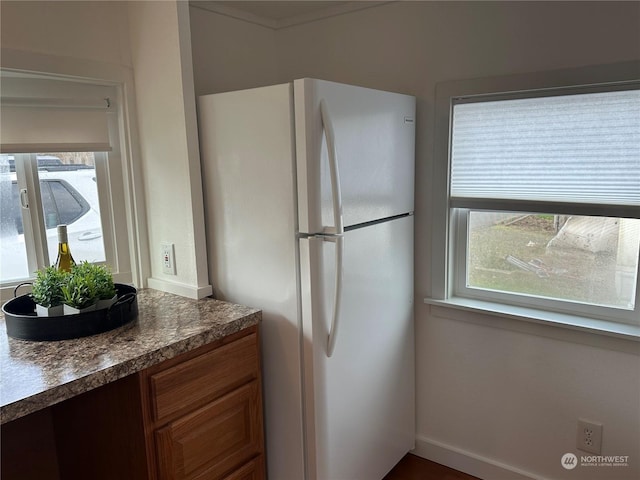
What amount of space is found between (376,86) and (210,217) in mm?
1006

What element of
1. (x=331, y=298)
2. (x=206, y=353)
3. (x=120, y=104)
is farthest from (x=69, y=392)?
(x=120, y=104)

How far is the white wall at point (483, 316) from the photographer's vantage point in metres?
1.83

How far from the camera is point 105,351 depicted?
1422 mm

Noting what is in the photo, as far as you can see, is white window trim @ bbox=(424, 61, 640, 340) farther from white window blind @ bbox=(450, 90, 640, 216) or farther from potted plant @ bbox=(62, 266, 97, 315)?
potted plant @ bbox=(62, 266, 97, 315)

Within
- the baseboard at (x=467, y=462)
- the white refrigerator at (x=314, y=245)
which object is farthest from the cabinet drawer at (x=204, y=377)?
the baseboard at (x=467, y=462)

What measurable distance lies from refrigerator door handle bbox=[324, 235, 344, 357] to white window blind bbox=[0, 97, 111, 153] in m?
1.06

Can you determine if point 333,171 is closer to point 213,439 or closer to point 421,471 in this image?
point 213,439

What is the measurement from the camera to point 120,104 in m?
2.01

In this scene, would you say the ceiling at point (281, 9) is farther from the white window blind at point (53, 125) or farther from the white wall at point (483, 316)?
the white window blind at point (53, 125)

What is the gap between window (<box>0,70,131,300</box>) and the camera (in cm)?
179

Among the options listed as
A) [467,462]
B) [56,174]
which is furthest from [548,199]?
[56,174]

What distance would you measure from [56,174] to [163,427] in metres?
1.10

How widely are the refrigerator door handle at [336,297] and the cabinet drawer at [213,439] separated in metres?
0.32

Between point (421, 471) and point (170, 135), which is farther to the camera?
point (421, 471)
